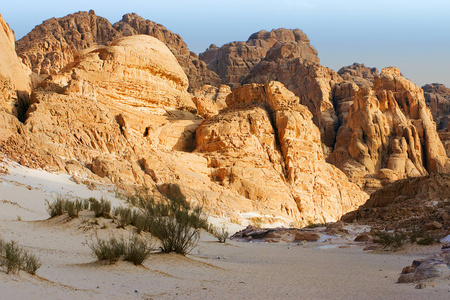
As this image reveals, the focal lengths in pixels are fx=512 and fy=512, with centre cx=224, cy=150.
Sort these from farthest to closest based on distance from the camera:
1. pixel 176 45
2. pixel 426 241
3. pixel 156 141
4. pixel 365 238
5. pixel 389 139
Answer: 1. pixel 176 45
2. pixel 389 139
3. pixel 156 141
4. pixel 365 238
5. pixel 426 241

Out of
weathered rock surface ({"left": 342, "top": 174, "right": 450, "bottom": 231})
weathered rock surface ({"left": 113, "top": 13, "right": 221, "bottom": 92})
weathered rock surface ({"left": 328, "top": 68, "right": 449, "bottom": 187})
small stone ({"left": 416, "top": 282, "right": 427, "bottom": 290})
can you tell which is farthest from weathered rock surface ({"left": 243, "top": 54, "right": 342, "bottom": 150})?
small stone ({"left": 416, "top": 282, "right": 427, "bottom": 290})

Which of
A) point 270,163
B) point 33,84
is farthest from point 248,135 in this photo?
point 33,84

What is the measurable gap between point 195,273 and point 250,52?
10207 centimetres

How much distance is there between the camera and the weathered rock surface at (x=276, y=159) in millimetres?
33219

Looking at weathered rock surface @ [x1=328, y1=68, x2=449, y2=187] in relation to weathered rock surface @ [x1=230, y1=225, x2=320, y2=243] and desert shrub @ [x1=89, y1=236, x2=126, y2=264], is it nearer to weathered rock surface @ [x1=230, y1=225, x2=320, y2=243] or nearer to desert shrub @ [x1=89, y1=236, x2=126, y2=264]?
weathered rock surface @ [x1=230, y1=225, x2=320, y2=243]

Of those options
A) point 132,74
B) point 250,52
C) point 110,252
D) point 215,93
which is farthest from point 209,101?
point 250,52

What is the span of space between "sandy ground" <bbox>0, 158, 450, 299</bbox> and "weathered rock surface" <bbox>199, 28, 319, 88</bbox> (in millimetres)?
80523

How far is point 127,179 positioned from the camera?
2736cm

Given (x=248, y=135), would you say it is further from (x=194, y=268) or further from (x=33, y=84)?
(x=194, y=268)

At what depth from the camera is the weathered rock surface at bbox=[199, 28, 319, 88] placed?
97.8 meters

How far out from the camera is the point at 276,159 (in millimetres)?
36062

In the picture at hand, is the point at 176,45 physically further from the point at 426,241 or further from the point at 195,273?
the point at 195,273

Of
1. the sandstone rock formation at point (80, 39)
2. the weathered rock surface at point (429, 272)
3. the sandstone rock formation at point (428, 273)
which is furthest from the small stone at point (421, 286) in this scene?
the sandstone rock formation at point (80, 39)

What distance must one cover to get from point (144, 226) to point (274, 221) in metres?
17.1
